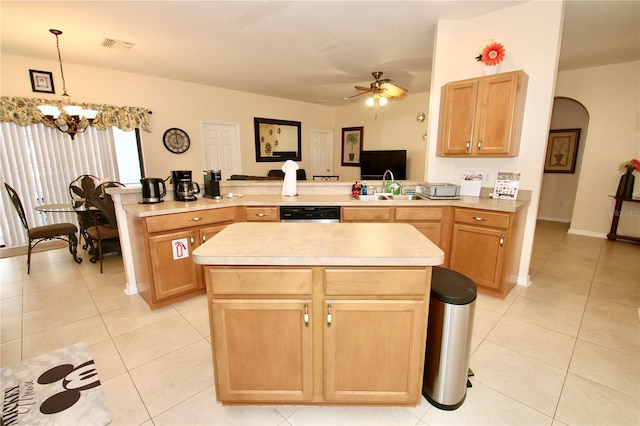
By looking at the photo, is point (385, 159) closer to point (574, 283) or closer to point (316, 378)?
point (574, 283)

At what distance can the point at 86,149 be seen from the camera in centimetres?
449

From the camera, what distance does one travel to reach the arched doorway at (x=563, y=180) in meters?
5.53

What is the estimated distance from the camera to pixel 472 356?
1924 mm

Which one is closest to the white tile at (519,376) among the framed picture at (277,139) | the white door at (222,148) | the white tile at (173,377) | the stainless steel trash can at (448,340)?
the stainless steel trash can at (448,340)

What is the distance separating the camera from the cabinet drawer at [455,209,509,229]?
2549 millimetres

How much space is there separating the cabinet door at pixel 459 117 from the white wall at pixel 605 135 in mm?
3224

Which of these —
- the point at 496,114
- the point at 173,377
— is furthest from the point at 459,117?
the point at 173,377

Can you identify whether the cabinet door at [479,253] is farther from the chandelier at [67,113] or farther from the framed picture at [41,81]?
the framed picture at [41,81]

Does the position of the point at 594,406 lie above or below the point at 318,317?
below

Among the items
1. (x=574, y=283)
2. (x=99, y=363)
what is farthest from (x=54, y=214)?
(x=574, y=283)

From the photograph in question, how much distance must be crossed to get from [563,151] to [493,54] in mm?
4505

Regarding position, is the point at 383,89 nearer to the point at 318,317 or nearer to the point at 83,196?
the point at 318,317

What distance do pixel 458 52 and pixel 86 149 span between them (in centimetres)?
554

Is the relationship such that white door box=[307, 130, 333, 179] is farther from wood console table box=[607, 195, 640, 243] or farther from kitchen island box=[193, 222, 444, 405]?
kitchen island box=[193, 222, 444, 405]
